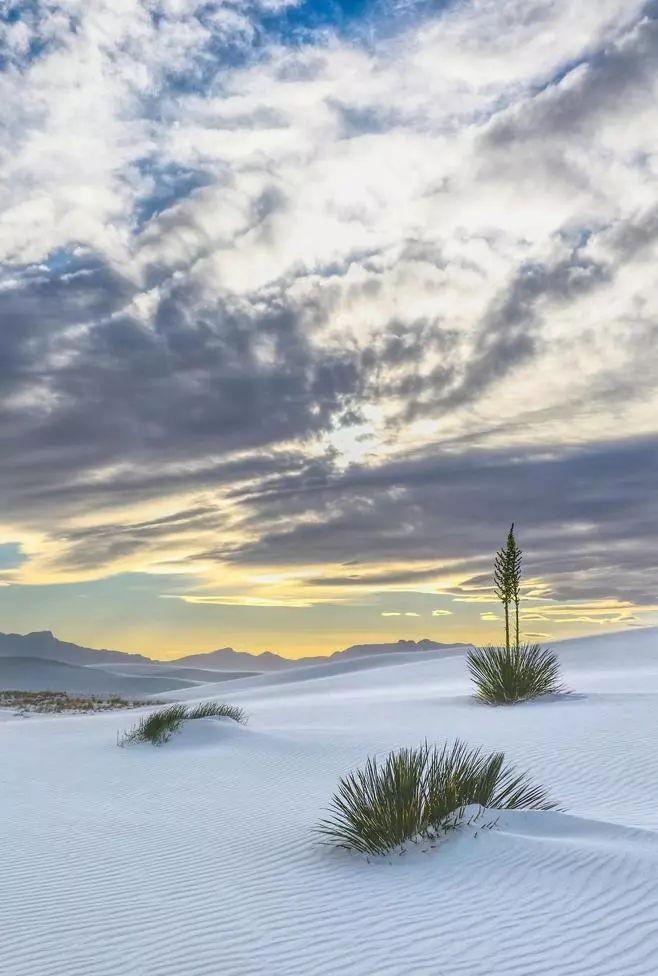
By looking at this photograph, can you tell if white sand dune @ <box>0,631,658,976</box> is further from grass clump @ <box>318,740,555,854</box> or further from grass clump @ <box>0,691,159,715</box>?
grass clump @ <box>0,691,159,715</box>

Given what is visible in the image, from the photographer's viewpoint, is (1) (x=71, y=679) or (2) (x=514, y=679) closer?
(2) (x=514, y=679)

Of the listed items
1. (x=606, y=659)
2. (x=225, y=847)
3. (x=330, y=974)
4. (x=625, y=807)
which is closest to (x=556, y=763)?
(x=625, y=807)

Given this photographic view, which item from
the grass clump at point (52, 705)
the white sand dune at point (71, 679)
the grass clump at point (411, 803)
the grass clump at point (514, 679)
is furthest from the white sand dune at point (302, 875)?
the white sand dune at point (71, 679)

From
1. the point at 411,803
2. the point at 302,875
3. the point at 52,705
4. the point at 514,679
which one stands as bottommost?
the point at 302,875

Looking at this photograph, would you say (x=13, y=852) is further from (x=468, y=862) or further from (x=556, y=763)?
(x=556, y=763)

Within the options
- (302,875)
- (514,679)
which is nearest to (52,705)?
(514,679)

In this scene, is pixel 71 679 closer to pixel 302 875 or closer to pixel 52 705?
pixel 52 705

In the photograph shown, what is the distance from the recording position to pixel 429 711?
19922mm

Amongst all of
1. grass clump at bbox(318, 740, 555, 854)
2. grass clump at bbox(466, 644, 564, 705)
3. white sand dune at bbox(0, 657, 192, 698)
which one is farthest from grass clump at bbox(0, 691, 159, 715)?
grass clump at bbox(318, 740, 555, 854)

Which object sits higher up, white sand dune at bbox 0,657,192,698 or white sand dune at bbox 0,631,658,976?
white sand dune at bbox 0,657,192,698

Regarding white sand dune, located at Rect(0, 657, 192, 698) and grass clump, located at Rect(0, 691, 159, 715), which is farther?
white sand dune, located at Rect(0, 657, 192, 698)

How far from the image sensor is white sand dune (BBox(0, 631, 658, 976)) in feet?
17.3

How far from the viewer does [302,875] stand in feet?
23.5

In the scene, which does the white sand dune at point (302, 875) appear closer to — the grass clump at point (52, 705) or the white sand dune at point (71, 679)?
the grass clump at point (52, 705)
